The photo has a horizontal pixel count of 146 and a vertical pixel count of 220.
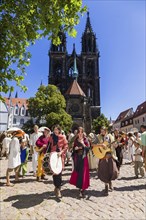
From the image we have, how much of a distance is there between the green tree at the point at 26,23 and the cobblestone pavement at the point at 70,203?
3.03 m

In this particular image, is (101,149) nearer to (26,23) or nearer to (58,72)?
(26,23)

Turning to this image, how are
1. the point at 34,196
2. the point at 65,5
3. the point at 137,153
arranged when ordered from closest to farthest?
the point at 65,5, the point at 34,196, the point at 137,153

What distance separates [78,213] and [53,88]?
30.0 m

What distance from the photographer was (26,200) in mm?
6020

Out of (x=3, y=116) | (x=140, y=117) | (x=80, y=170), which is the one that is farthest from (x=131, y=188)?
(x=3, y=116)

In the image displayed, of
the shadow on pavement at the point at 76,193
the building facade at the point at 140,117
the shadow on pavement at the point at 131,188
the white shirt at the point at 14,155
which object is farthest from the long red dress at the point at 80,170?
the building facade at the point at 140,117

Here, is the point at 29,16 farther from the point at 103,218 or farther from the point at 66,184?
the point at 66,184

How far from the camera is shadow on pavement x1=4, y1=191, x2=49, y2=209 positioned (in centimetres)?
559

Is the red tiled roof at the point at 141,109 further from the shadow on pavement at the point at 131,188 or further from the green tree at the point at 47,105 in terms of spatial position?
the shadow on pavement at the point at 131,188

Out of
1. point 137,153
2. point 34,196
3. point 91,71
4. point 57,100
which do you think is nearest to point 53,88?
point 57,100

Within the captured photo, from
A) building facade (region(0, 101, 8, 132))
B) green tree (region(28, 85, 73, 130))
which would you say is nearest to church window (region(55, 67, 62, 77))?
building facade (region(0, 101, 8, 132))

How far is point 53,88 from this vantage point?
34406 mm

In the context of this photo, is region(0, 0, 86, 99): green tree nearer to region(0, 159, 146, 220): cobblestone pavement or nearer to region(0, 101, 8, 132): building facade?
region(0, 159, 146, 220): cobblestone pavement

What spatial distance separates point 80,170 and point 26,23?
4349 millimetres
